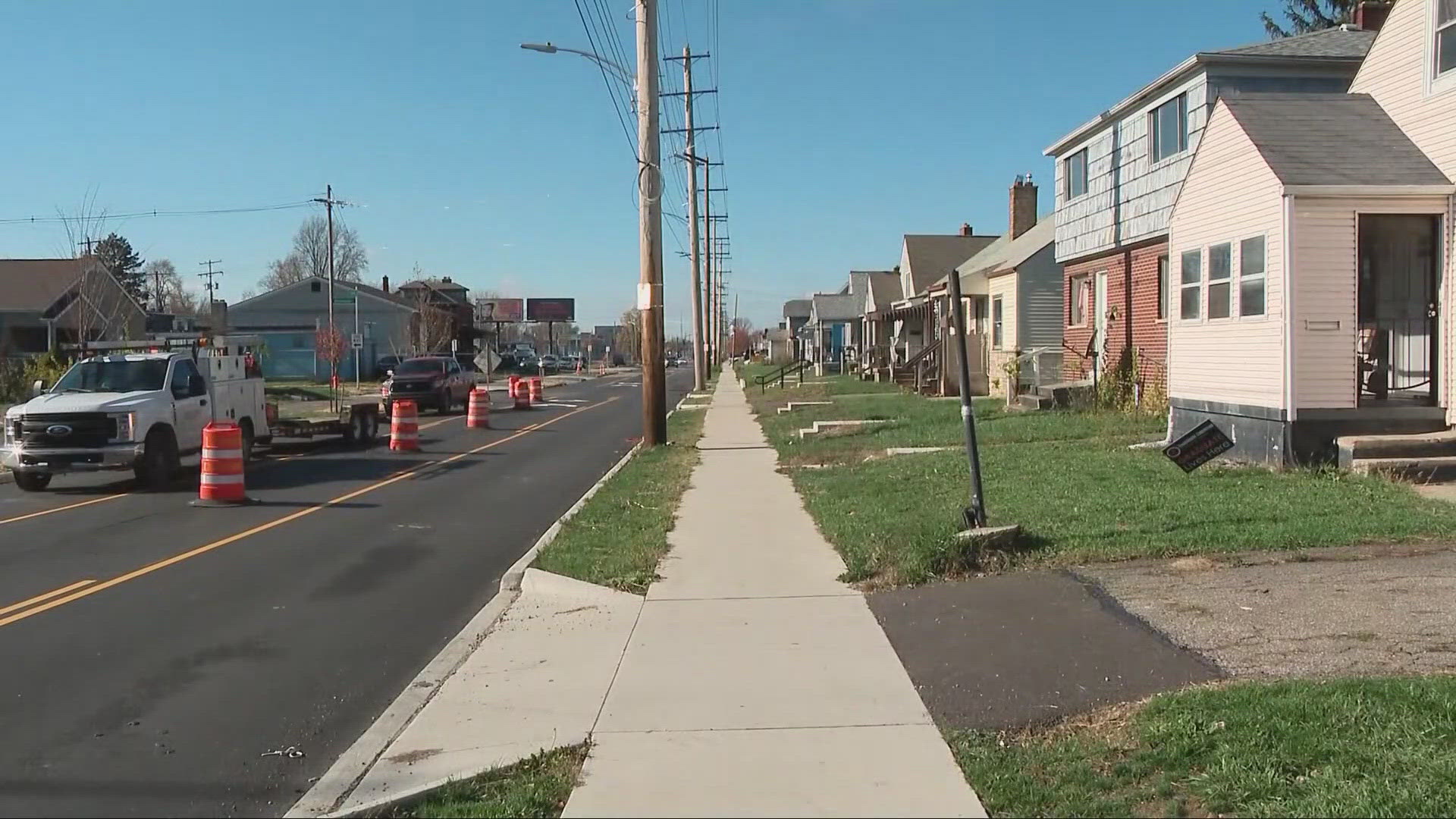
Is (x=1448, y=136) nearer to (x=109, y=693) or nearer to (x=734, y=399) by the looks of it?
(x=109, y=693)

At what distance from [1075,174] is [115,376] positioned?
61.3 ft

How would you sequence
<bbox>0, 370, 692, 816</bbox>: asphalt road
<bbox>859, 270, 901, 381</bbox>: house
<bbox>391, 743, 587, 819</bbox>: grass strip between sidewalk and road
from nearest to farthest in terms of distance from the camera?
1. <bbox>391, 743, 587, 819</bbox>: grass strip between sidewalk and road
2. <bbox>0, 370, 692, 816</bbox>: asphalt road
3. <bbox>859, 270, 901, 381</bbox>: house

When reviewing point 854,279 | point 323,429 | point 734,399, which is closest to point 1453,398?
point 323,429

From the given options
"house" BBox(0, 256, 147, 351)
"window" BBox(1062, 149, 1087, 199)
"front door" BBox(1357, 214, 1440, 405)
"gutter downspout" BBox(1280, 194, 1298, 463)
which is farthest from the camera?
"house" BBox(0, 256, 147, 351)

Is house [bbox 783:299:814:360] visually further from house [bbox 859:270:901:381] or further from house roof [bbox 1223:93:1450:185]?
house roof [bbox 1223:93:1450:185]

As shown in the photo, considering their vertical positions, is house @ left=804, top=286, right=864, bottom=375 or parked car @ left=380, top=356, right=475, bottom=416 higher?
house @ left=804, top=286, right=864, bottom=375

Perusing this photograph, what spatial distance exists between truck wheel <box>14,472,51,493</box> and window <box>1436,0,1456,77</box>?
58.8ft

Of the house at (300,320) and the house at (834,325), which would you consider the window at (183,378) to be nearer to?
the house at (834,325)

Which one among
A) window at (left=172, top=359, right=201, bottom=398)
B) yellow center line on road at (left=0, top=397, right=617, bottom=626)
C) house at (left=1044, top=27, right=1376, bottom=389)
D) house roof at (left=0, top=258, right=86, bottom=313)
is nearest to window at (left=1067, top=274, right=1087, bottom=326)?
house at (left=1044, top=27, right=1376, bottom=389)

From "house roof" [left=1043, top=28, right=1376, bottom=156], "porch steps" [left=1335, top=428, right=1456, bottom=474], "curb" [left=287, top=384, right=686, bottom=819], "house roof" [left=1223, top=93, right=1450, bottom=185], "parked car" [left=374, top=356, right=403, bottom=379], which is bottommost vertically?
"curb" [left=287, top=384, right=686, bottom=819]

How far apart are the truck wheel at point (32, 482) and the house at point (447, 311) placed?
5976cm

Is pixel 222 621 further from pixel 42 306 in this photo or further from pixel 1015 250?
pixel 42 306

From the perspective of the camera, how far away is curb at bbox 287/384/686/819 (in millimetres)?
4988

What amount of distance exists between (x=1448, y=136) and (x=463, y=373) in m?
29.5
